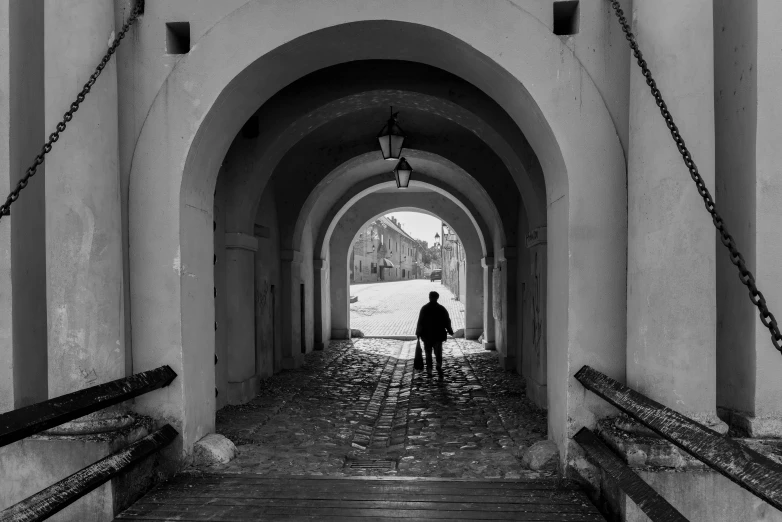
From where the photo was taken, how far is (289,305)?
10.6 m

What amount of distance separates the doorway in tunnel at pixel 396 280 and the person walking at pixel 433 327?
5.86 meters

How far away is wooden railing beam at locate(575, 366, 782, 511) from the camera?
Result: 7.39 ft

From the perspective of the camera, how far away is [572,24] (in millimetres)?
4246

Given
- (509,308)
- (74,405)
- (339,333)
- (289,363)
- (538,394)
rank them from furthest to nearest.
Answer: (339,333) < (289,363) < (509,308) < (538,394) < (74,405)

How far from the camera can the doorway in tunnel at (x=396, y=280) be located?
2092 cm

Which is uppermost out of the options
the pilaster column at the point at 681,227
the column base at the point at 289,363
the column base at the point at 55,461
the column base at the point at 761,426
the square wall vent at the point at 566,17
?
the square wall vent at the point at 566,17

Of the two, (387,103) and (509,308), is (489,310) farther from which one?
(387,103)

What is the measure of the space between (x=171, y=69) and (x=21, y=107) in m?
1.10

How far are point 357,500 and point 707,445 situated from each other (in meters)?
2.08

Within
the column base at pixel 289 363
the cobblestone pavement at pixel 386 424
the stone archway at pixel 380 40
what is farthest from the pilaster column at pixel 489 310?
the stone archway at pixel 380 40

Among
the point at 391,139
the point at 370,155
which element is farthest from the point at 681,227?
the point at 370,155

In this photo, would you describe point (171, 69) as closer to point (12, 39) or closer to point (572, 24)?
point (12, 39)

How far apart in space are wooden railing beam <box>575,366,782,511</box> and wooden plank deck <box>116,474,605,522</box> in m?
0.70

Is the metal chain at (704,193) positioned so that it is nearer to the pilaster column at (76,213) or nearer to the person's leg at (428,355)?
the pilaster column at (76,213)
